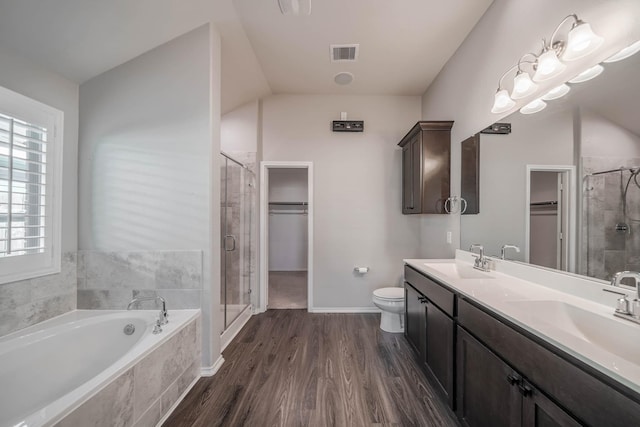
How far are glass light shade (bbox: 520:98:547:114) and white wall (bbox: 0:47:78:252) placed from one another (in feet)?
10.9

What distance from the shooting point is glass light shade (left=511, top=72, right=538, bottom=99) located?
1525 mm

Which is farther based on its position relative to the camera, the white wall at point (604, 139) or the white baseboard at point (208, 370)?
the white baseboard at point (208, 370)

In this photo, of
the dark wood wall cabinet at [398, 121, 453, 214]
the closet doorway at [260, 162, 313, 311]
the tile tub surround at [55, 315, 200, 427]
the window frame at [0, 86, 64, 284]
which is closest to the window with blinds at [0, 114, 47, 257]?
the window frame at [0, 86, 64, 284]

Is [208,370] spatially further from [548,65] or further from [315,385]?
[548,65]

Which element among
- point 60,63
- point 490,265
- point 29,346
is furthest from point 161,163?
point 490,265

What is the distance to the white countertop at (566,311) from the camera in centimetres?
75

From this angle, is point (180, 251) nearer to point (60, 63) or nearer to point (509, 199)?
point (60, 63)

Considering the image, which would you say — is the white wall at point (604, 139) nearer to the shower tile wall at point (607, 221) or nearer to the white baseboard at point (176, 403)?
the shower tile wall at point (607, 221)

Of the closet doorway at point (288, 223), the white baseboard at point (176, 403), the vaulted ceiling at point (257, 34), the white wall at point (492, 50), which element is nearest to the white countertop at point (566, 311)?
the white wall at point (492, 50)

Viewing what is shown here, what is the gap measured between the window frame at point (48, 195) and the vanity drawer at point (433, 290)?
9.17 feet

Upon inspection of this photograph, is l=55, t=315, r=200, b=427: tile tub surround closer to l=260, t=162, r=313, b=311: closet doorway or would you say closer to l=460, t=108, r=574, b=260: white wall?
l=460, t=108, r=574, b=260: white wall

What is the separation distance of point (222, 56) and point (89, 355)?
2687 millimetres

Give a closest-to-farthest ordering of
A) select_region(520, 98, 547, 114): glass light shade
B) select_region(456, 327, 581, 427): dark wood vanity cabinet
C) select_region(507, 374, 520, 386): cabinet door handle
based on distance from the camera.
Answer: select_region(456, 327, 581, 427): dark wood vanity cabinet < select_region(507, 374, 520, 386): cabinet door handle < select_region(520, 98, 547, 114): glass light shade

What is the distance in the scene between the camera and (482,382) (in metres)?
1.20
